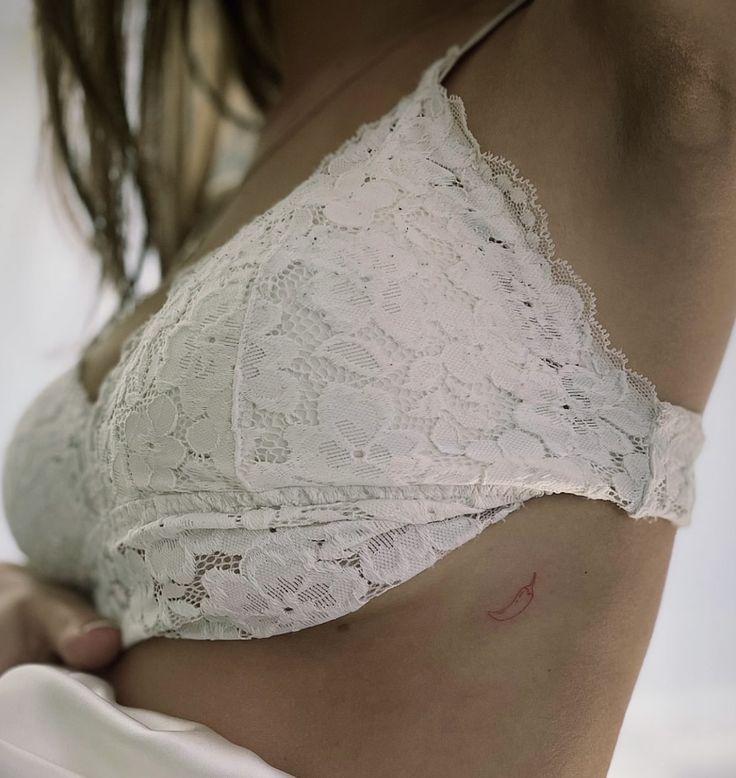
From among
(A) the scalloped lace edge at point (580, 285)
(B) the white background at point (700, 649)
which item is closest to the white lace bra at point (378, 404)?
(A) the scalloped lace edge at point (580, 285)

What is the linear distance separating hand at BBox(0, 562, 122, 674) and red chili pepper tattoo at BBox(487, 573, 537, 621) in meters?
0.31

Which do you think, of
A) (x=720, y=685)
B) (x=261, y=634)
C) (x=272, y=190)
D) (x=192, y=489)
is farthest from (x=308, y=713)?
(x=720, y=685)

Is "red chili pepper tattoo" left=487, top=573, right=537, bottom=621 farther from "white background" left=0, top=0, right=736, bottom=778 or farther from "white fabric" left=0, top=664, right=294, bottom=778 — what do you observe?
"white background" left=0, top=0, right=736, bottom=778

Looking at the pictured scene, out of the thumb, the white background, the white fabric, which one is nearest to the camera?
the white fabric

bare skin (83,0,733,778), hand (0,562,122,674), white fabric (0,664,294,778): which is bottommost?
white fabric (0,664,294,778)

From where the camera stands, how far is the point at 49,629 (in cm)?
73

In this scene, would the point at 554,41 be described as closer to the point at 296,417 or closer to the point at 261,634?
the point at 296,417

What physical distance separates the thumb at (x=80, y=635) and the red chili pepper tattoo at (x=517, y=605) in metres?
0.31

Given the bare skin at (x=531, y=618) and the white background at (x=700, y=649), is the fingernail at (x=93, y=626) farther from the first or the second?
the white background at (x=700, y=649)

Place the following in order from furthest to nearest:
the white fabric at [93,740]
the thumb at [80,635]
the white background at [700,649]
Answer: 1. the white background at [700,649]
2. the thumb at [80,635]
3. the white fabric at [93,740]

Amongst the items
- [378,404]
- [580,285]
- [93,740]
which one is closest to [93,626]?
[93,740]

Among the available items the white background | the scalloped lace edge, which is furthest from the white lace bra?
the white background

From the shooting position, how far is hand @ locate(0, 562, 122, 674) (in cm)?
68

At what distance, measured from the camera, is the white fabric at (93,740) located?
1.79 feet
